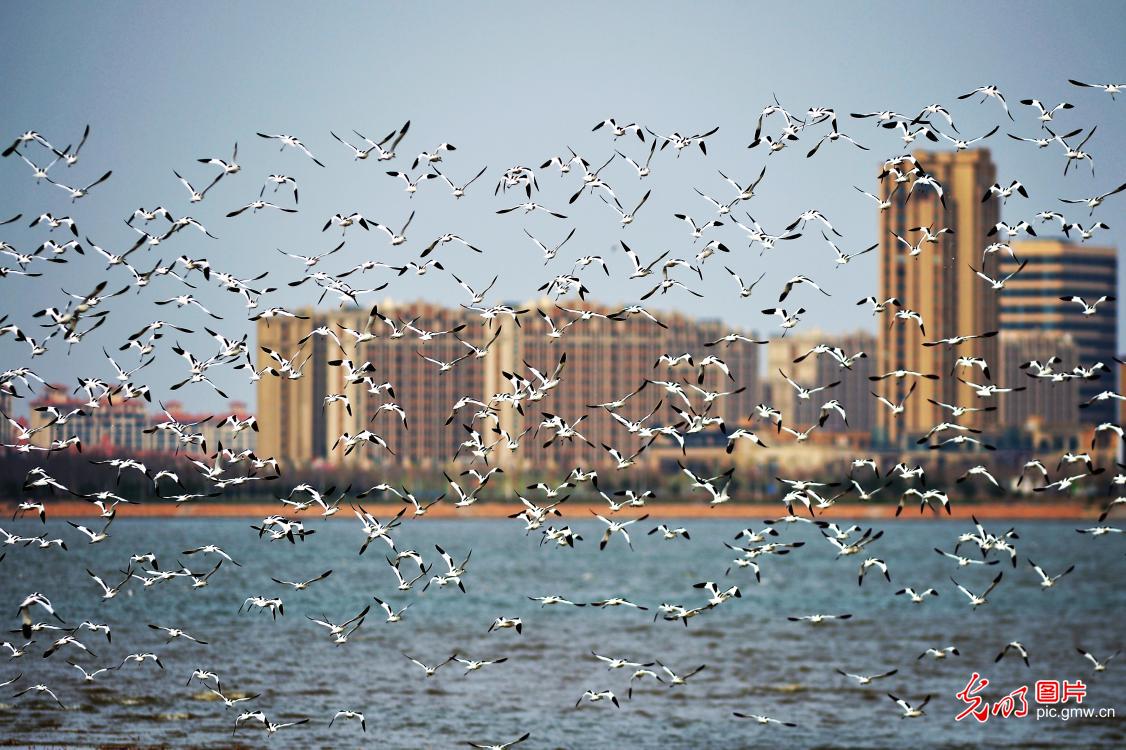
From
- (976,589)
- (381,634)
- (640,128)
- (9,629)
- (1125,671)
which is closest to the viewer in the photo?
(640,128)

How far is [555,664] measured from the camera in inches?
2766

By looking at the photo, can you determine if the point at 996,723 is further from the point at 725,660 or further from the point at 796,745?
the point at 725,660

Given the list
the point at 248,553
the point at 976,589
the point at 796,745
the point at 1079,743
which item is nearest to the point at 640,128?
the point at 796,745

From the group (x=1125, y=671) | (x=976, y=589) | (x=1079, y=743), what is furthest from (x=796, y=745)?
(x=976, y=589)

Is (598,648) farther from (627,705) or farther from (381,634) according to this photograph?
(627,705)

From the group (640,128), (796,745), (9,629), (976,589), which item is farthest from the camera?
(976,589)

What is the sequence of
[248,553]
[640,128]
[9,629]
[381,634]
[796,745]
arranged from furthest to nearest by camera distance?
[248,553] < [381,634] < [9,629] < [796,745] < [640,128]

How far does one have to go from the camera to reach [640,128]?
40.6 m

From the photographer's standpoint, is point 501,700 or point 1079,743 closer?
point 1079,743

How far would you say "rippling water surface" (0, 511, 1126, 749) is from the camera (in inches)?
2040

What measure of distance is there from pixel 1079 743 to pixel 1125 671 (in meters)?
20.2

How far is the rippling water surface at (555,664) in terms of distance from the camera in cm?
5181

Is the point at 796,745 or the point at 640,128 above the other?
the point at 640,128

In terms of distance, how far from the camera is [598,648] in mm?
78750
